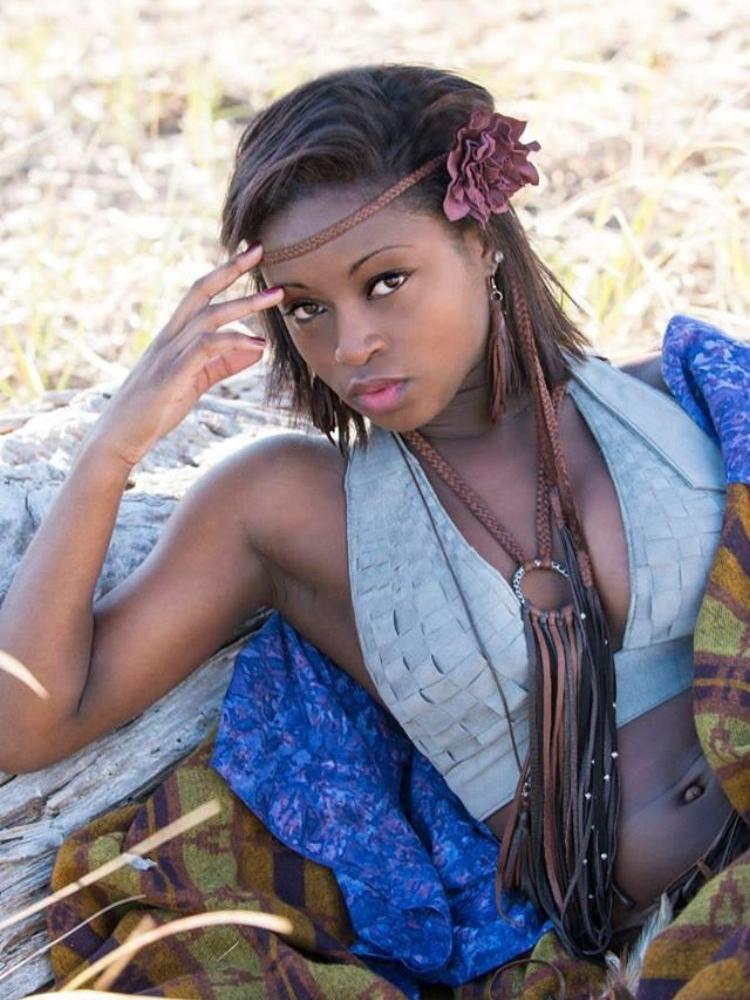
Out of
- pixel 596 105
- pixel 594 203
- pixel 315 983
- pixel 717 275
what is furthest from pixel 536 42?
pixel 315 983

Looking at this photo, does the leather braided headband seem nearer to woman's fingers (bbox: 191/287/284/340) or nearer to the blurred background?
woman's fingers (bbox: 191/287/284/340)

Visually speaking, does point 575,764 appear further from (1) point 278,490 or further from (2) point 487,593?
(1) point 278,490

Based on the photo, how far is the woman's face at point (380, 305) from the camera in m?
2.44

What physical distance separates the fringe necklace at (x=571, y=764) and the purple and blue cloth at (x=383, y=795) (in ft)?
0.32

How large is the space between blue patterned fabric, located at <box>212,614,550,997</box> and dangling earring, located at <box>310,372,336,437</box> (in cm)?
38

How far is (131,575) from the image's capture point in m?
2.71

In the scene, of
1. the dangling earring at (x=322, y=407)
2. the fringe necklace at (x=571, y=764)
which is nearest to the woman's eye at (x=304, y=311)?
the dangling earring at (x=322, y=407)

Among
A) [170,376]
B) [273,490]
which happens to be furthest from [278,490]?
[170,376]

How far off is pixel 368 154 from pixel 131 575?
79cm

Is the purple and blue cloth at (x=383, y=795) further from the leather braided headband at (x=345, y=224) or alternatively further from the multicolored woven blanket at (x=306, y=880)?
the leather braided headband at (x=345, y=224)

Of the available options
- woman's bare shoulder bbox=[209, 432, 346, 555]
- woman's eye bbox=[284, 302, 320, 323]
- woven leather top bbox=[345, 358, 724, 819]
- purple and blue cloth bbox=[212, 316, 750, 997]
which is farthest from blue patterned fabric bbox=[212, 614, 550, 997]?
woman's eye bbox=[284, 302, 320, 323]

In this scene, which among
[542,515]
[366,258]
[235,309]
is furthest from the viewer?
[542,515]

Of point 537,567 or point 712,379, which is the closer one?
point 537,567

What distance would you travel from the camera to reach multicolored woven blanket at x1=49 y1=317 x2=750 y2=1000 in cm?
241
